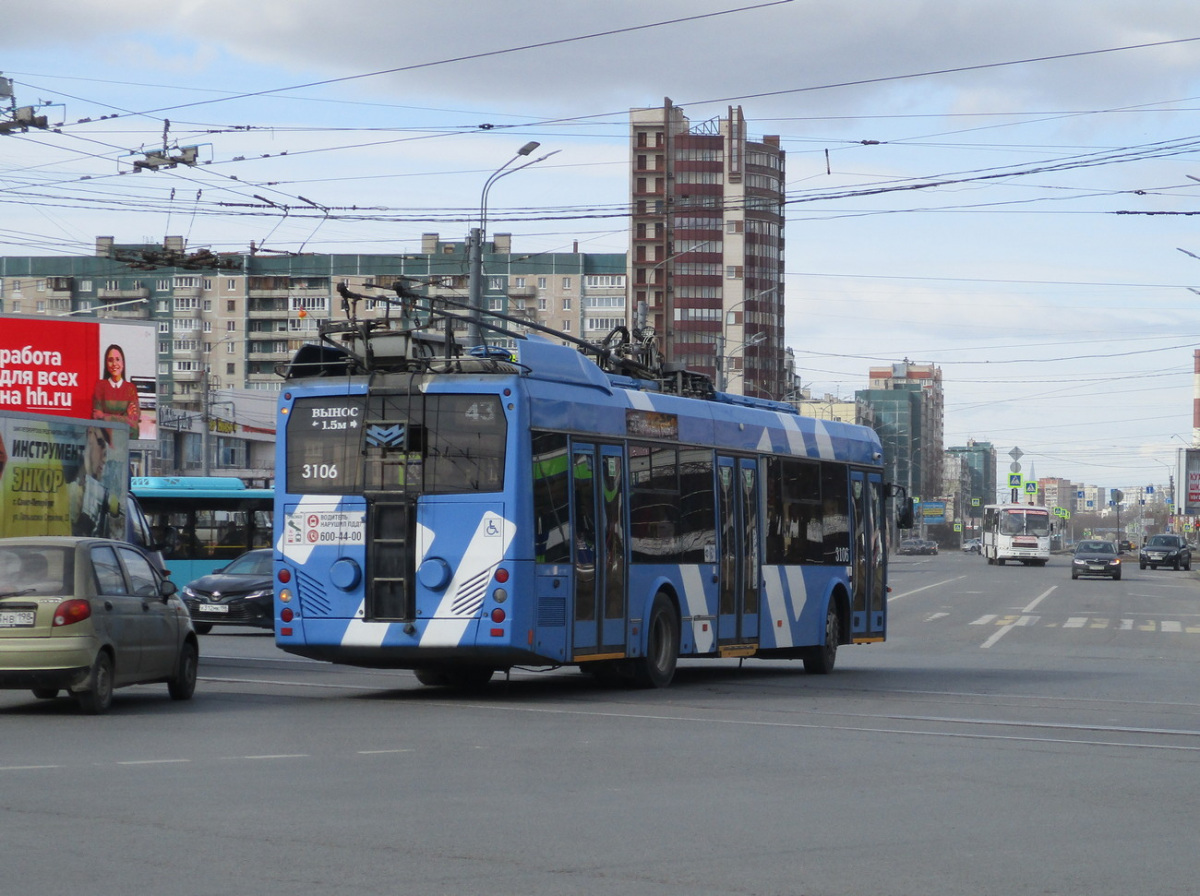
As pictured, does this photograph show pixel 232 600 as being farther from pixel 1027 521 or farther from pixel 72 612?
pixel 1027 521

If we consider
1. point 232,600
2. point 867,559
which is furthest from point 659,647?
point 232,600

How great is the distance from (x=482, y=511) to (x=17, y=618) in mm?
3825

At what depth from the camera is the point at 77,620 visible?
14016mm

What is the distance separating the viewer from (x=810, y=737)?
1295cm

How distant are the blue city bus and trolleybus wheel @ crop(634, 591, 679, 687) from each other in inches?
826

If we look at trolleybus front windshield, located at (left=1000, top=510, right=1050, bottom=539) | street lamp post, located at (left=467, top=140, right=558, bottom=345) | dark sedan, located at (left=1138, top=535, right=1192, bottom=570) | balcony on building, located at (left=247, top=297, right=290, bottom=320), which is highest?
balcony on building, located at (left=247, top=297, right=290, bottom=320)

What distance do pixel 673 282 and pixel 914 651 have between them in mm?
119148

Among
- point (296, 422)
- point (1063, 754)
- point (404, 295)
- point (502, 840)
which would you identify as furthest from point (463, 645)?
point (502, 840)

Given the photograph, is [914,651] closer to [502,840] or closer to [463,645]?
[463,645]

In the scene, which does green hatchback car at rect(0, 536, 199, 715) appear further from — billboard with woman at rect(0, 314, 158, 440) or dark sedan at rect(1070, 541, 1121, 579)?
dark sedan at rect(1070, 541, 1121, 579)

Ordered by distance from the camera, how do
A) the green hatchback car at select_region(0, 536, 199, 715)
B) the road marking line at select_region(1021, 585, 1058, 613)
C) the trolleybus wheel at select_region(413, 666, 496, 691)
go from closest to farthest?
the green hatchback car at select_region(0, 536, 199, 715) → the trolleybus wheel at select_region(413, 666, 496, 691) → the road marking line at select_region(1021, 585, 1058, 613)

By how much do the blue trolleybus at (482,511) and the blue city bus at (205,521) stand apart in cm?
2054

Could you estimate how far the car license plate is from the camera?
13914mm

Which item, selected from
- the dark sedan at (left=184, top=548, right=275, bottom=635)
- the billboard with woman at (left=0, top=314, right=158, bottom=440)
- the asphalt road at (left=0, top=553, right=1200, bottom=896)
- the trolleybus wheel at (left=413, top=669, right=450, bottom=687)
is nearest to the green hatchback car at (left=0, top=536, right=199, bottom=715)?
the asphalt road at (left=0, top=553, right=1200, bottom=896)
